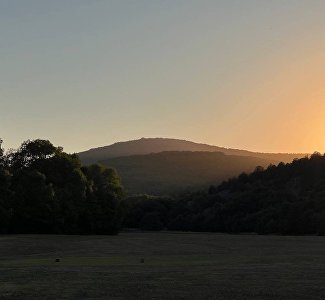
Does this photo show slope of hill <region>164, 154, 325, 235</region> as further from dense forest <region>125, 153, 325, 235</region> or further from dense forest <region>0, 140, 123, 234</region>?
dense forest <region>0, 140, 123, 234</region>

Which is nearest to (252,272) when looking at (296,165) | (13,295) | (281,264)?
(281,264)

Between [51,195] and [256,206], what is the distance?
1825 inches

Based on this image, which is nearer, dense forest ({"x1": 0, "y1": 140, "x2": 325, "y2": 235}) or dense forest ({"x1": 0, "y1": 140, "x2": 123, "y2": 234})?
dense forest ({"x1": 0, "y1": 140, "x2": 123, "y2": 234})

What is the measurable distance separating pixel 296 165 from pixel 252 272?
101m

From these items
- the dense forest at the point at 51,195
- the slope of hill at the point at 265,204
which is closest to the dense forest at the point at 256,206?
the slope of hill at the point at 265,204

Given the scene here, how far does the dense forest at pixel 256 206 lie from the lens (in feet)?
294

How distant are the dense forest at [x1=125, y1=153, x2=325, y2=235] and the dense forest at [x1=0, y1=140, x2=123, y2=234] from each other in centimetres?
861

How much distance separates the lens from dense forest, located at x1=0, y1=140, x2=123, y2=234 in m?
72.1

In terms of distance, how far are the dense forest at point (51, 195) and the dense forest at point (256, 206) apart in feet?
28.3

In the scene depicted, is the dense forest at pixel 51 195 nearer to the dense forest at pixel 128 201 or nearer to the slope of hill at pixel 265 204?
the dense forest at pixel 128 201

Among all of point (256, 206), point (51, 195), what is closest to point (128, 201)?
point (51, 195)

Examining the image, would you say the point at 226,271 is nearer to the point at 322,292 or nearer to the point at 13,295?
the point at 322,292

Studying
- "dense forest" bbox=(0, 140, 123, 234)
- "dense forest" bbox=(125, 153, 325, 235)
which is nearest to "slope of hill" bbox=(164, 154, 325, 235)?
"dense forest" bbox=(125, 153, 325, 235)

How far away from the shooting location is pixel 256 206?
341ft
